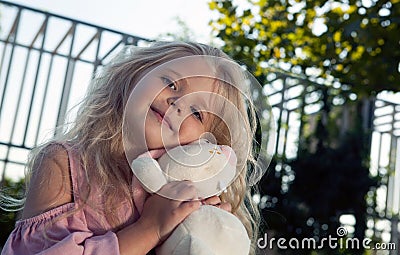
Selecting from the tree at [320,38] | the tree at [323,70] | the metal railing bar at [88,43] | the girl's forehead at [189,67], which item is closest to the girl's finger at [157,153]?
the girl's forehead at [189,67]

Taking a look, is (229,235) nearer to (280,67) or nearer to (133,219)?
(133,219)

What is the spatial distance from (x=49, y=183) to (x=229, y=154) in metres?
0.29

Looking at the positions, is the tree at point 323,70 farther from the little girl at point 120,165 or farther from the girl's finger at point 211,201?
the girl's finger at point 211,201

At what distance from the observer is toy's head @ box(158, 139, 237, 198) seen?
38.0 inches

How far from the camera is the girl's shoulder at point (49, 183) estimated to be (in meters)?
1.00

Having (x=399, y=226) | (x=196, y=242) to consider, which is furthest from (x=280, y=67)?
(x=196, y=242)

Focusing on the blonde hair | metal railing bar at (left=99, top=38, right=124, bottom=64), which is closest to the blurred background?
metal railing bar at (left=99, top=38, right=124, bottom=64)

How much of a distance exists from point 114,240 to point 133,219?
81 mm

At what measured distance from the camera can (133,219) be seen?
101 centimetres

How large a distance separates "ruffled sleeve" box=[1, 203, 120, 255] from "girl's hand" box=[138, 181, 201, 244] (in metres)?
0.06

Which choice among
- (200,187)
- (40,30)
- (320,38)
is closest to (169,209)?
(200,187)

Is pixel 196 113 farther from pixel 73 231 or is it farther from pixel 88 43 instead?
pixel 88 43

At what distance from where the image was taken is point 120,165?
3.53 ft

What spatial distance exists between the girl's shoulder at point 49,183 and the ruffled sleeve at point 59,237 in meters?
0.02
